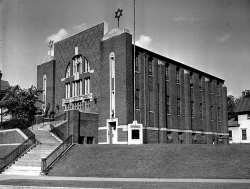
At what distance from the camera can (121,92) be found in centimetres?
3328

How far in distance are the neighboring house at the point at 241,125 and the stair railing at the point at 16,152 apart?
114ft

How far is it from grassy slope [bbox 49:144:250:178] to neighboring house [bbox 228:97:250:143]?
30731 mm

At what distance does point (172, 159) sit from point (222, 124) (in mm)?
30433

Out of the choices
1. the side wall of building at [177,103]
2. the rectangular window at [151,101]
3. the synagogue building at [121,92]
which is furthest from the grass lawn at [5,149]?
the rectangular window at [151,101]

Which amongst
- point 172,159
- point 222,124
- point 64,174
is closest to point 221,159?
point 172,159

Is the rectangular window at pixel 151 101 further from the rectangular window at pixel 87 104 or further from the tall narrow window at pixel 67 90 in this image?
the tall narrow window at pixel 67 90

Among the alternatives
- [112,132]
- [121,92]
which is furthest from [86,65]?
[112,132]

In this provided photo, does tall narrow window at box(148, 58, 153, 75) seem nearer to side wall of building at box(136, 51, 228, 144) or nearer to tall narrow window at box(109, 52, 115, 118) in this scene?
side wall of building at box(136, 51, 228, 144)

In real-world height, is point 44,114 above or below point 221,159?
above

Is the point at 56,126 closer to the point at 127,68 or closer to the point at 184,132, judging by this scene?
the point at 127,68

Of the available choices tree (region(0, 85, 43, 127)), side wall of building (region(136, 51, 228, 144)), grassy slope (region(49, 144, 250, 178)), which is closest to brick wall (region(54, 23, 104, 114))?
tree (region(0, 85, 43, 127))

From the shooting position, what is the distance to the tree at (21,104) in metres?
38.1

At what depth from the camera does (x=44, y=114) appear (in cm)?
4066

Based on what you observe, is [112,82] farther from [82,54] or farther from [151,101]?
[82,54]
